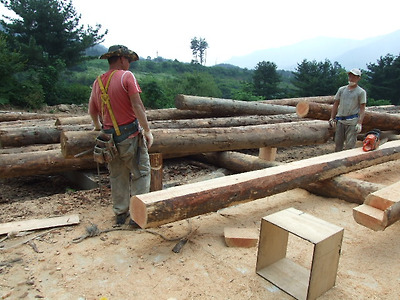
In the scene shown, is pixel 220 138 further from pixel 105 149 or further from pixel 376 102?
pixel 376 102

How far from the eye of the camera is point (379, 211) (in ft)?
9.10

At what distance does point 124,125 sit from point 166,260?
4.80 feet

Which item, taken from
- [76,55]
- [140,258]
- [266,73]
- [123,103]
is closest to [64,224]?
[140,258]

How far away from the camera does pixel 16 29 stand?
66.9ft

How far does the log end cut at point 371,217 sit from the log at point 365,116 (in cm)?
325

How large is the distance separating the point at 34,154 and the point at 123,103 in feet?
8.28

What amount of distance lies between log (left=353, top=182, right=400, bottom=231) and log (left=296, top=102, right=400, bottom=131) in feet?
10.1

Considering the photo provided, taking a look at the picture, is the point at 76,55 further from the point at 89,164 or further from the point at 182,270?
the point at 182,270

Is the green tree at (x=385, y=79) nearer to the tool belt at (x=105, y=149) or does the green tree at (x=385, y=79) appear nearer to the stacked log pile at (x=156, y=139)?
the stacked log pile at (x=156, y=139)

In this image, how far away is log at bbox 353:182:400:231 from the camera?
2648mm

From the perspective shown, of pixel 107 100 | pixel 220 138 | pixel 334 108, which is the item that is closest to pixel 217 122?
pixel 220 138

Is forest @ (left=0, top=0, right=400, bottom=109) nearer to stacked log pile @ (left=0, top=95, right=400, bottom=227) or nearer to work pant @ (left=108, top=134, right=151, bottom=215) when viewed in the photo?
stacked log pile @ (left=0, top=95, right=400, bottom=227)

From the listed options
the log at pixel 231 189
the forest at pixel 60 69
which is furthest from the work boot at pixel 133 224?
the forest at pixel 60 69

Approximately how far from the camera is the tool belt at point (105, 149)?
3328 millimetres
